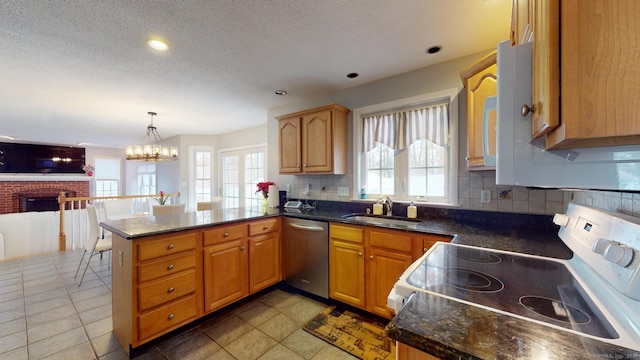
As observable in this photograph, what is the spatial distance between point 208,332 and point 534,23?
8.77 ft

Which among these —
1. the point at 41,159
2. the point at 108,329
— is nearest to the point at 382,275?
the point at 108,329

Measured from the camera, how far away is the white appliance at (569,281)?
610mm

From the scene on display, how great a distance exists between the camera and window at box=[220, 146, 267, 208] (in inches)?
199

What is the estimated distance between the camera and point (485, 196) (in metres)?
2.15

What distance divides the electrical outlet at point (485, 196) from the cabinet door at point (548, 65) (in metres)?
1.77

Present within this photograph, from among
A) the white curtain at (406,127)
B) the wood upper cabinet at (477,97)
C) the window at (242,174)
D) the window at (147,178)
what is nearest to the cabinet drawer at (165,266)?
the white curtain at (406,127)

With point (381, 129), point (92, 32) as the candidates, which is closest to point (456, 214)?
point (381, 129)

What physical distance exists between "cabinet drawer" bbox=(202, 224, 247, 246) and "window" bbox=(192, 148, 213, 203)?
392 cm

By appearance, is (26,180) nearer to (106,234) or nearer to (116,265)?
(106,234)

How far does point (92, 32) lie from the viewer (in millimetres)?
1861

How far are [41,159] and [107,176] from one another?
1.45 metres

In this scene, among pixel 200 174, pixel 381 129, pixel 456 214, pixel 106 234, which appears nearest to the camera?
pixel 456 214

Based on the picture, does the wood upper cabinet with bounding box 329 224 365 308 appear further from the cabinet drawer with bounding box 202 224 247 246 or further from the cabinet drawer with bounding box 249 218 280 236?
the cabinet drawer with bounding box 202 224 247 246

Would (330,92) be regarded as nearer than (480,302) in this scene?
No
